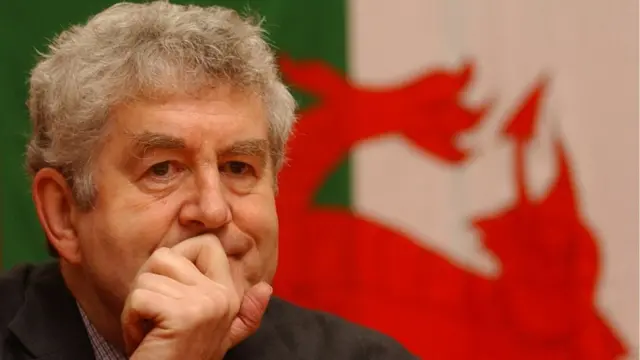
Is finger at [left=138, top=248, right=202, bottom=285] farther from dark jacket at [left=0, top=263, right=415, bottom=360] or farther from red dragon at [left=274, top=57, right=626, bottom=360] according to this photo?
red dragon at [left=274, top=57, right=626, bottom=360]

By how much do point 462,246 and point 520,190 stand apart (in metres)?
0.23

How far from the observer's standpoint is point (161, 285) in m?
1.55

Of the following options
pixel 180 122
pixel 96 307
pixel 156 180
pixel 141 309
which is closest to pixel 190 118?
pixel 180 122

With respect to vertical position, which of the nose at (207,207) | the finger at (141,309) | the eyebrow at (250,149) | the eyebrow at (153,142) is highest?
the eyebrow at (153,142)

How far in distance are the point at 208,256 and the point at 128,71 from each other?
367 mm

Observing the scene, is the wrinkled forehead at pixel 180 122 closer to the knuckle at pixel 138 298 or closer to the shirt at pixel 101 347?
the knuckle at pixel 138 298

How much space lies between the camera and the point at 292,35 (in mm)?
2676

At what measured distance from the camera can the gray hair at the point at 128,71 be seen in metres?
1.66

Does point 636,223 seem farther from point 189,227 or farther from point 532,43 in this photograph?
point 189,227

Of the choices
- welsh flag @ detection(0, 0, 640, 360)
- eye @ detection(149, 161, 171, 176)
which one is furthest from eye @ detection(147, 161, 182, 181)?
welsh flag @ detection(0, 0, 640, 360)

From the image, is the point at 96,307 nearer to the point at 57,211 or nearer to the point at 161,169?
the point at 57,211

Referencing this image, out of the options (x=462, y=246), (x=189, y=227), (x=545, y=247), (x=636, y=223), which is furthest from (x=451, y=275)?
(x=189, y=227)

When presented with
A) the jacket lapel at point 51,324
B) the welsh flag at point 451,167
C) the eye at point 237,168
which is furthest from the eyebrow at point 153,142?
the welsh flag at point 451,167

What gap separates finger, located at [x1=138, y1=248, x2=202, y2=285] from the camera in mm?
1568
